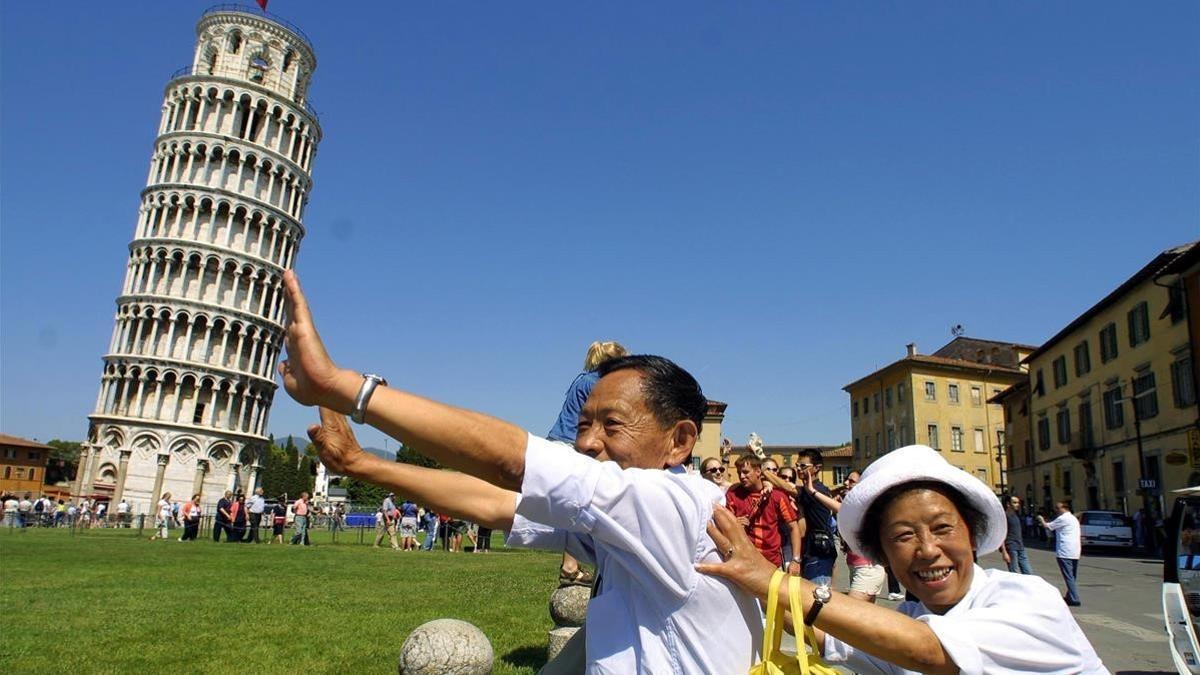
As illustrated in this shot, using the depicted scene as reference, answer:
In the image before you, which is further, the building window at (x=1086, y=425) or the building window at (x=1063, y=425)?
the building window at (x=1063, y=425)

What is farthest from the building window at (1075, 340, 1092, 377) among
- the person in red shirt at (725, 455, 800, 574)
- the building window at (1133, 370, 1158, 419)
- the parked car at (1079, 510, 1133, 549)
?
the person in red shirt at (725, 455, 800, 574)

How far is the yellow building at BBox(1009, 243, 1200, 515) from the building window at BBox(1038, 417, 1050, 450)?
62mm

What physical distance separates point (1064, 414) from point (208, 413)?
6283cm

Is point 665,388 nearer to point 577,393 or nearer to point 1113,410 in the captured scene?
point 577,393

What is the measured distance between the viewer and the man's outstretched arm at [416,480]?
2330mm

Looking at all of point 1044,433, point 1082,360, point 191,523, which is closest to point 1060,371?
point 1082,360

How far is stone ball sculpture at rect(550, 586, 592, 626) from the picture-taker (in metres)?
6.57

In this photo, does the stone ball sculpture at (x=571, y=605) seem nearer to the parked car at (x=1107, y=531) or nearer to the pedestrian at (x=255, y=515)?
the pedestrian at (x=255, y=515)

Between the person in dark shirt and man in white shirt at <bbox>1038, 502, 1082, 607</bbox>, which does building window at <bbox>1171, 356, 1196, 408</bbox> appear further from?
the person in dark shirt

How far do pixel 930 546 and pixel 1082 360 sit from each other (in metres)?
48.2

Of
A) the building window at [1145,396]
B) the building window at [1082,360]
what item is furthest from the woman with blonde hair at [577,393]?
the building window at [1082,360]

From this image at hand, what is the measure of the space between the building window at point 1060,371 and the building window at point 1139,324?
8871 mm

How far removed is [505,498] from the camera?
2482 millimetres

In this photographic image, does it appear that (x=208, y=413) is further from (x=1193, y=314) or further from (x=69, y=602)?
(x=1193, y=314)
